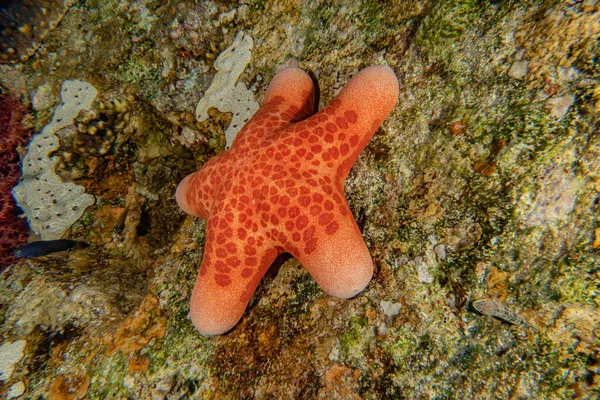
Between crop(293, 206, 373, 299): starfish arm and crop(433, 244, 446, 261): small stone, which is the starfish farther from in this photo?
crop(433, 244, 446, 261): small stone

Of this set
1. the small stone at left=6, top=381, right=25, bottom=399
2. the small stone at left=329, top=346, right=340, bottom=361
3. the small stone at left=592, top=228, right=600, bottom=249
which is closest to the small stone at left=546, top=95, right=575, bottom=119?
the small stone at left=592, top=228, right=600, bottom=249

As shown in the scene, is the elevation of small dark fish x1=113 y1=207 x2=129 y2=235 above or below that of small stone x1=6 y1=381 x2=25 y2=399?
above

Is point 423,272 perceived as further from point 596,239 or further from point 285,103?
point 285,103

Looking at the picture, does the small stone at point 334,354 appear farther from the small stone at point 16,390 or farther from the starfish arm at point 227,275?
the small stone at point 16,390

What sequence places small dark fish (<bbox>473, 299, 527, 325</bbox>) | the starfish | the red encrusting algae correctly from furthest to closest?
the red encrusting algae
the starfish
small dark fish (<bbox>473, 299, 527, 325</bbox>)

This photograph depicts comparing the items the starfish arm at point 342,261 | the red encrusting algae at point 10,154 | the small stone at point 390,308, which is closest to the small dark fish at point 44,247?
the red encrusting algae at point 10,154

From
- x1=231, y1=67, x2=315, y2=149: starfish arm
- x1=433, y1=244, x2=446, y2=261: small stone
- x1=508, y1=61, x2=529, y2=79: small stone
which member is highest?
x1=231, y1=67, x2=315, y2=149: starfish arm

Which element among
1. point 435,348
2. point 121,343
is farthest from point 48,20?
point 435,348
